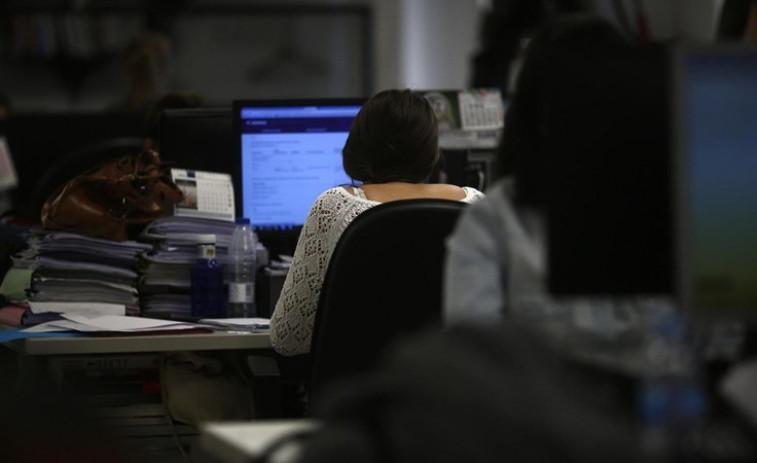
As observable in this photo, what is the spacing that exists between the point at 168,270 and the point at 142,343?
35 cm

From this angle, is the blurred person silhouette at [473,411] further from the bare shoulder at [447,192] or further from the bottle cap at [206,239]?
the bottle cap at [206,239]

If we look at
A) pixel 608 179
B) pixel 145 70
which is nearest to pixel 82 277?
pixel 608 179

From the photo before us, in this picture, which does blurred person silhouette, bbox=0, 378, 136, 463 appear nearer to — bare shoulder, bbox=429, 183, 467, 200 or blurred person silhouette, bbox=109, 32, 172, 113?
bare shoulder, bbox=429, 183, 467, 200

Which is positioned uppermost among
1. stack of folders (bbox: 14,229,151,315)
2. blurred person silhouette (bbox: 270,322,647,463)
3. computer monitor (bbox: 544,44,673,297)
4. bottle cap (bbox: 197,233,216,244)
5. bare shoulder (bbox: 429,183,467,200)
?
computer monitor (bbox: 544,44,673,297)

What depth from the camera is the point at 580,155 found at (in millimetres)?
1489

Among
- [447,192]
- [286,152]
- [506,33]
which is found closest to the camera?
[447,192]

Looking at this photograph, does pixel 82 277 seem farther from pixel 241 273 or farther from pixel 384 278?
pixel 384 278

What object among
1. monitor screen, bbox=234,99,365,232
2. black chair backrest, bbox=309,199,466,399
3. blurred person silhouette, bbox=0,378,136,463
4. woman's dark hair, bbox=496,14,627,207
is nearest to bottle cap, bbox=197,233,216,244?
monitor screen, bbox=234,99,365,232

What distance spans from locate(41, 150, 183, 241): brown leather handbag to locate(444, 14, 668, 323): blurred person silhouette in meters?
1.58

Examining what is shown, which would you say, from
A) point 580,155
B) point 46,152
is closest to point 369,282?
point 580,155

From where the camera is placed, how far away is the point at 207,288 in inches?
120

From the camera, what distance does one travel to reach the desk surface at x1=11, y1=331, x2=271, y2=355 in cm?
270

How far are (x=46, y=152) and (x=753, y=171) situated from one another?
425cm

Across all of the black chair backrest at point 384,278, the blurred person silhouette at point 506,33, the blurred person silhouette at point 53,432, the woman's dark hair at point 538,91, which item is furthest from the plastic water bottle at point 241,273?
the blurred person silhouette at point 53,432
